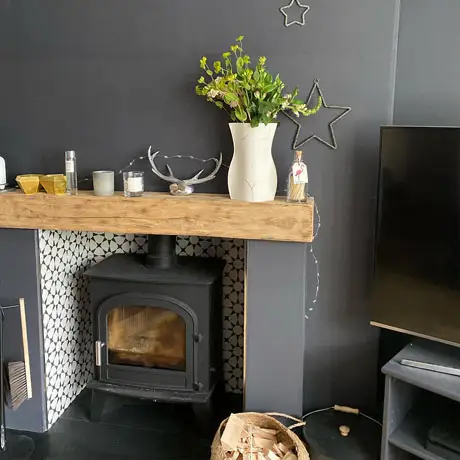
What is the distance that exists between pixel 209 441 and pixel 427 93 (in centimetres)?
164

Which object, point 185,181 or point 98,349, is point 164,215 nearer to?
point 185,181

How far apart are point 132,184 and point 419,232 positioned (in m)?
1.06

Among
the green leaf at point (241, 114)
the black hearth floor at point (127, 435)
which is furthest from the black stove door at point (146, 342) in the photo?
the green leaf at point (241, 114)

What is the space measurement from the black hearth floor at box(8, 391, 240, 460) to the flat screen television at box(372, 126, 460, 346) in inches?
38.9

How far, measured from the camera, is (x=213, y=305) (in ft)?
8.36

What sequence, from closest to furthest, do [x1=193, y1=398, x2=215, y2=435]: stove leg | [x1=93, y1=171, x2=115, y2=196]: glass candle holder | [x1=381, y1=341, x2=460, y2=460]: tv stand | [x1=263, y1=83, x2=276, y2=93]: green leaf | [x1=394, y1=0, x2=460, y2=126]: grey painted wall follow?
[x1=381, y1=341, x2=460, y2=460]: tv stand, [x1=263, y1=83, x2=276, y2=93]: green leaf, [x1=394, y1=0, x2=460, y2=126]: grey painted wall, [x1=93, y1=171, x2=115, y2=196]: glass candle holder, [x1=193, y1=398, x2=215, y2=435]: stove leg

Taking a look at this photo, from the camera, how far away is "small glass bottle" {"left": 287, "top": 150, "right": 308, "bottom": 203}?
2195 mm

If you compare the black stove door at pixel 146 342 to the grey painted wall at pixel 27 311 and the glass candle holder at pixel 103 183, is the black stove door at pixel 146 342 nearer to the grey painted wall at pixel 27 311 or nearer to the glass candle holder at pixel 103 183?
the grey painted wall at pixel 27 311

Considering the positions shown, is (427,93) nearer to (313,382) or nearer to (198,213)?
(198,213)

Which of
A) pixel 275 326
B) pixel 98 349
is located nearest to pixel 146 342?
pixel 98 349

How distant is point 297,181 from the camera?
220 centimetres

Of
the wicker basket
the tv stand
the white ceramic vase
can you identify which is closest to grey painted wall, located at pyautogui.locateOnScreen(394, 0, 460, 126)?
the white ceramic vase

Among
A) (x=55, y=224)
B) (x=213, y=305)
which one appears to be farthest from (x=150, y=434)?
(x=55, y=224)

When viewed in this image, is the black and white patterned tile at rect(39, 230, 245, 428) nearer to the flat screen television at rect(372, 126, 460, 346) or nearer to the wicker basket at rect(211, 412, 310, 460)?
the wicker basket at rect(211, 412, 310, 460)
